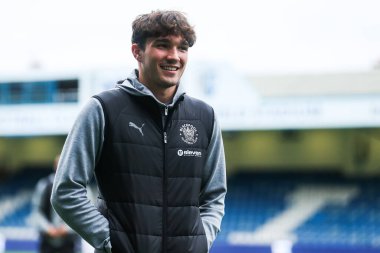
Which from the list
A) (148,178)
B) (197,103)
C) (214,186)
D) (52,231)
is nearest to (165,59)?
(197,103)

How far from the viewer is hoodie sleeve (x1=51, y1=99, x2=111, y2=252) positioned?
10.5ft

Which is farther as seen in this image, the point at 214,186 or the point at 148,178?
the point at 214,186

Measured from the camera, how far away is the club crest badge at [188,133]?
340 centimetres

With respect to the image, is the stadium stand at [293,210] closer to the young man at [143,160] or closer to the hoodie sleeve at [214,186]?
the hoodie sleeve at [214,186]

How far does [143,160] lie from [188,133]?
250 millimetres

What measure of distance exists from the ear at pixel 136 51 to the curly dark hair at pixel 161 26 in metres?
0.03

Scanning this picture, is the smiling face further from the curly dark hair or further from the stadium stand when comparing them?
the stadium stand

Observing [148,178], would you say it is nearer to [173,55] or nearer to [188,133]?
[188,133]

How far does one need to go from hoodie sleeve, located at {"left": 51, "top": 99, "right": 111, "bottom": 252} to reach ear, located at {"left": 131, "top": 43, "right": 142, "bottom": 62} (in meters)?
0.29

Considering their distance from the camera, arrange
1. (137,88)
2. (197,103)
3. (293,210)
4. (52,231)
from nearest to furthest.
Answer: (137,88) < (197,103) < (52,231) < (293,210)

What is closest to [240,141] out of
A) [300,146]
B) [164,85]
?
[300,146]

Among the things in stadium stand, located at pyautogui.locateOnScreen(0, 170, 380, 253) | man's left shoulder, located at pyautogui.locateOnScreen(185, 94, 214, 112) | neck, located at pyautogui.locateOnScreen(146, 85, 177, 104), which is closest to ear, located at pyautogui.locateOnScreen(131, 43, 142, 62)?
neck, located at pyautogui.locateOnScreen(146, 85, 177, 104)

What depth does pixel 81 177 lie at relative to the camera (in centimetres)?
325

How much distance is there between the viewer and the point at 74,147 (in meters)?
3.25
